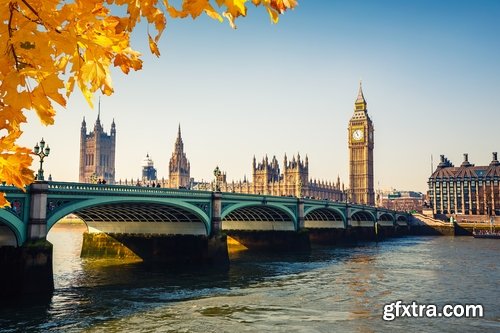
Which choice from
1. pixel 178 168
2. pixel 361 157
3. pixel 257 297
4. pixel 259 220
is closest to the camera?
pixel 257 297

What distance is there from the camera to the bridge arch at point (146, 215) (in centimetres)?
3316

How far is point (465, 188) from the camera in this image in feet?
453

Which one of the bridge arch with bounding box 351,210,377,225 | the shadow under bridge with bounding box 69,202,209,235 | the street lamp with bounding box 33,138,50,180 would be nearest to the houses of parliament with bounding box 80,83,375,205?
the bridge arch with bounding box 351,210,377,225

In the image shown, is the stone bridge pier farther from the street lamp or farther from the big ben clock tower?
the big ben clock tower

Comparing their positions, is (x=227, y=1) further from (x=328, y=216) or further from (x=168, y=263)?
(x=328, y=216)

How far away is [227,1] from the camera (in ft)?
5.97

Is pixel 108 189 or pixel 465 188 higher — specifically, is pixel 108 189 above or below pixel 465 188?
below

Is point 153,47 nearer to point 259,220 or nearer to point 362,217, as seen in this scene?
point 259,220

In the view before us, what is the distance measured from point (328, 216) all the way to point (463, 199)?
84.8 m

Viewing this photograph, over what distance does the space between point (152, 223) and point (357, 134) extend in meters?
125

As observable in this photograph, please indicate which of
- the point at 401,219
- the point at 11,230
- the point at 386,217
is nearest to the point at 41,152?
the point at 11,230

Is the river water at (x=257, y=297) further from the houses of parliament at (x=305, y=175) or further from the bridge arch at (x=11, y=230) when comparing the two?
the houses of parliament at (x=305, y=175)

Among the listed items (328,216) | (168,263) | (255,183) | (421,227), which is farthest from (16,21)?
(255,183)

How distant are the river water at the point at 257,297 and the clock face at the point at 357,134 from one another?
118m
